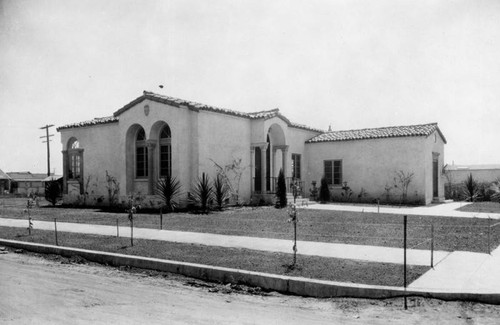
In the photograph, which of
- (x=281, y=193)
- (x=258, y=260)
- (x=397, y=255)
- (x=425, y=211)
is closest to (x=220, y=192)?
(x=281, y=193)

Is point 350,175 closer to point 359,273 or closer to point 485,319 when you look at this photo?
point 359,273

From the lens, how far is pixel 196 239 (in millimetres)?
9938

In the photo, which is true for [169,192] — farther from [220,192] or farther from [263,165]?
[263,165]

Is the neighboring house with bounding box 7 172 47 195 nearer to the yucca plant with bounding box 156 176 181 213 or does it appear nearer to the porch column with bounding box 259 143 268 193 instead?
the porch column with bounding box 259 143 268 193

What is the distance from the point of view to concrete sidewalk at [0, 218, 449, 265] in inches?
302

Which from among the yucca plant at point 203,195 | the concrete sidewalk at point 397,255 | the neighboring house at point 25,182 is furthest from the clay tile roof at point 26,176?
the concrete sidewalk at point 397,255

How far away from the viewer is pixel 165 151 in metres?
19.4

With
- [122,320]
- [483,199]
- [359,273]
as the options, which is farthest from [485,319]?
[483,199]

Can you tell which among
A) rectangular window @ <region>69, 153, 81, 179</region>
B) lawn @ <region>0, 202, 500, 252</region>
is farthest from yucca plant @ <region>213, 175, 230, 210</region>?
rectangular window @ <region>69, 153, 81, 179</region>

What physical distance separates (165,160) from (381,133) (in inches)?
453

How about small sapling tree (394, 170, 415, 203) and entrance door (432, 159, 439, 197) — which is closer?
small sapling tree (394, 170, 415, 203)

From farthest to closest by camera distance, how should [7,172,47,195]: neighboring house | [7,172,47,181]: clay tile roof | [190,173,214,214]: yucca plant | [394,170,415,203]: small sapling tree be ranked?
[7,172,47,181]: clay tile roof < [7,172,47,195]: neighboring house < [394,170,415,203]: small sapling tree < [190,173,214,214]: yucca plant

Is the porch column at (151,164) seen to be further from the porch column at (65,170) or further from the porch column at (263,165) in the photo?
the porch column at (65,170)

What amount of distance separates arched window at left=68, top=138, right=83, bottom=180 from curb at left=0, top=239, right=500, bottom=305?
16.5 m
